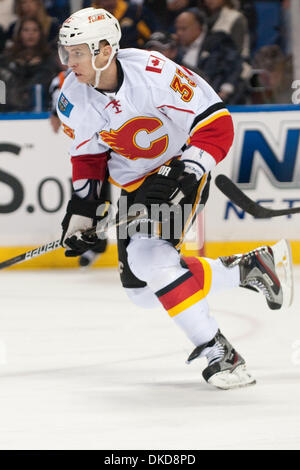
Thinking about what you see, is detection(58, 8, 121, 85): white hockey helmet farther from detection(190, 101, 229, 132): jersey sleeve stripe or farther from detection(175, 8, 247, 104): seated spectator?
detection(175, 8, 247, 104): seated spectator

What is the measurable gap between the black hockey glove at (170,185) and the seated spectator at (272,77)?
303cm

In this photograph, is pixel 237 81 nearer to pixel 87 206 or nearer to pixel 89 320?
pixel 89 320

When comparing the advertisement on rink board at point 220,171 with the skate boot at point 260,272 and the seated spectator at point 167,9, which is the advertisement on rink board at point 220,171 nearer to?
the seated spectator at point 167,9

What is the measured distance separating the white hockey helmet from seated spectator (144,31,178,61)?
262 centimetres

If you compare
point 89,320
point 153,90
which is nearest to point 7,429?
point 153,90

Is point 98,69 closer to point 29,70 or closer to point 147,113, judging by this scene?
point 147,113

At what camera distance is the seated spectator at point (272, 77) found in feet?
19.7

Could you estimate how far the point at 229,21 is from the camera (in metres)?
6.09

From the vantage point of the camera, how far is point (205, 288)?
3.29m

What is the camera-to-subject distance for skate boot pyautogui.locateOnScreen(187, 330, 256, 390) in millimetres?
3125

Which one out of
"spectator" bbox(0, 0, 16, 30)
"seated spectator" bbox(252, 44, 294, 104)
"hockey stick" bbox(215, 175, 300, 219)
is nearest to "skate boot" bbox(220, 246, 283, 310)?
"hockey stick" bbox(215, 175, 300, 219)

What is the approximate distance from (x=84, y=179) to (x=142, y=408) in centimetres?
93

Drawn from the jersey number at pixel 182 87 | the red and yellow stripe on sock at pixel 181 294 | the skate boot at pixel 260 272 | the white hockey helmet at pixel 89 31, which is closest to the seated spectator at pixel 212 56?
the skate boot at pixel 260 272

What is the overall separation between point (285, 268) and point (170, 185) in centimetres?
80
